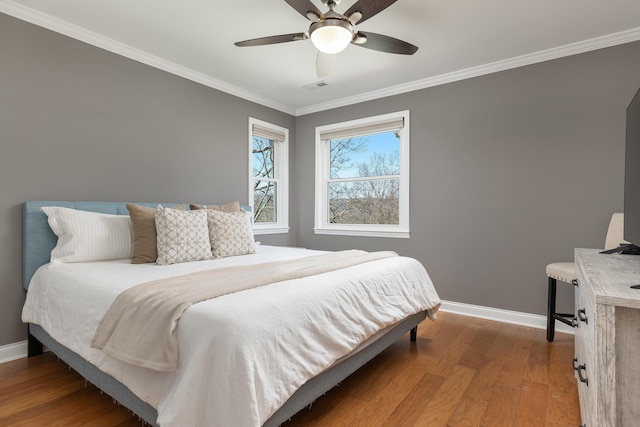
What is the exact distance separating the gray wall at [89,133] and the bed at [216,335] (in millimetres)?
176

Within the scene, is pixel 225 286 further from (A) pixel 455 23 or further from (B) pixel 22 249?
(A) pixel 455 23

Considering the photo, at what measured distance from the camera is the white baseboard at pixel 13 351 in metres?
2.29

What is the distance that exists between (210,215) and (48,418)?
156 centimetres

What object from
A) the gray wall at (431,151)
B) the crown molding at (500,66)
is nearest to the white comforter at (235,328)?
the gray wall at (431,151)

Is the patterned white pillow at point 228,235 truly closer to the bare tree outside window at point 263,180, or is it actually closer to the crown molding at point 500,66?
the bare tree outside window at point 263,180

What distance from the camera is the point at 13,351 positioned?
2.33 meters

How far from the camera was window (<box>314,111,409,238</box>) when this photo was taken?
12.7 ft

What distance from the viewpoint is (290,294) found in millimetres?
1497

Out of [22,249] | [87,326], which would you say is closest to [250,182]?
[22,249]

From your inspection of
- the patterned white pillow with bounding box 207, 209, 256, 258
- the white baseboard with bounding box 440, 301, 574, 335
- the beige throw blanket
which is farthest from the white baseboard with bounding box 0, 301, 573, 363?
the beige throw blanket

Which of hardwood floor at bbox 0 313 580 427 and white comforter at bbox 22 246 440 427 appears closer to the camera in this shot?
white comforter at bbox 22 246 440 427

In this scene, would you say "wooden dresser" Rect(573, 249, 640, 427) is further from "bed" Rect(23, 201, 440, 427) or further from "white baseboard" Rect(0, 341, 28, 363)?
"white baseboard" Rect(0, 341, 28, 363)

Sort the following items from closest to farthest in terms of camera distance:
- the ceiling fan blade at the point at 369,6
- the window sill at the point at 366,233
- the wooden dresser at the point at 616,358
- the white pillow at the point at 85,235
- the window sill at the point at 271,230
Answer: the wooden dresser at the point at 616,358
the ceiling fan blade at the point at 369,6
the white pillow at the point at 85,235
the window sill at the point at 366,233
the window sill at the point at 271,230

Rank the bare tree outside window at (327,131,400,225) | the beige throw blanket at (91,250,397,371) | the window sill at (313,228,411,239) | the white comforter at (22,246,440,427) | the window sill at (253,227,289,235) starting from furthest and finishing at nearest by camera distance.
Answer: the window sill at (253,227,289,235) < the bare tree outside window at (327,131,400,225) < the window sill at (313,228,411,239) < the beige throw blanket at (91,250,397,371) < the white comforter at (22,246,440,427)
